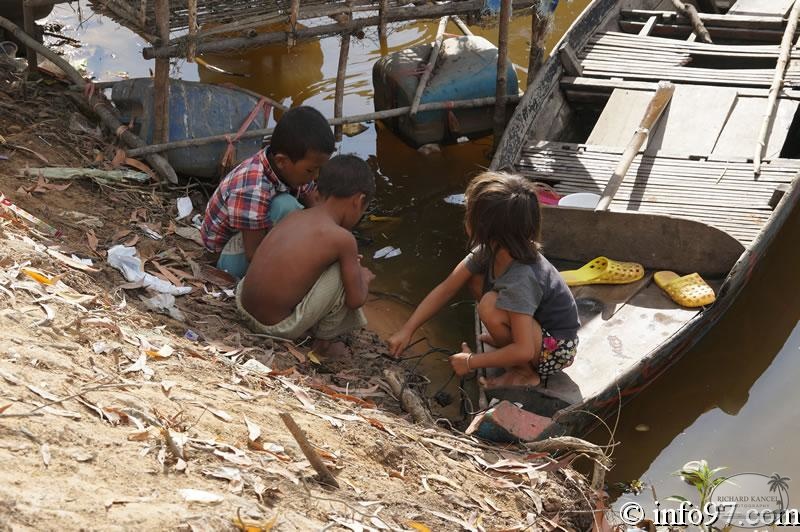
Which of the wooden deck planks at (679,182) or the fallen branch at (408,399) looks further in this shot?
the wooden deck planks at (679,182)

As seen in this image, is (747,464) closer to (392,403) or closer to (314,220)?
(392,403)

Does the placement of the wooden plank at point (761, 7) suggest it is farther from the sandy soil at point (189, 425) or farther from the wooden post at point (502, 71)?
the sandy soil at point (189, 425)

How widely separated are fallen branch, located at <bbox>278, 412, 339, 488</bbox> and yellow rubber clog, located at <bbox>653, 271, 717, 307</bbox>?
2.62 meters

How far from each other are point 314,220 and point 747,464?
8.58 ft

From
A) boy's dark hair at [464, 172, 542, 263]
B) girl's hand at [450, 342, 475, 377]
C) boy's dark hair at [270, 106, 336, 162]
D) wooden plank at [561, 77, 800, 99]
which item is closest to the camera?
boy's dark hair at [464, 172, 542, 263]

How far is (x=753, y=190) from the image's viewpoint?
18.8ft

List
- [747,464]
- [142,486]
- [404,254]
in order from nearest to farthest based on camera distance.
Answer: [142,486]
[747,464]
[404,254]

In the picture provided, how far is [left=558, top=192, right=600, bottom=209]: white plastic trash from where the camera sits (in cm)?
565

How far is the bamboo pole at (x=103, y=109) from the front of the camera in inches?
236

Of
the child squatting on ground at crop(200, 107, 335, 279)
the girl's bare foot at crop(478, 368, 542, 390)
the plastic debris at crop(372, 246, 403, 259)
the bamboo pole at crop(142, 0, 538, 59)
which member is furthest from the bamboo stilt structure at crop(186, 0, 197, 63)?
the girl's bare foot at crop(478, 368, 542, 390)

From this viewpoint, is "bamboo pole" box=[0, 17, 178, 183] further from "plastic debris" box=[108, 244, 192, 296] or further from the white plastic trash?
the white plastic trash

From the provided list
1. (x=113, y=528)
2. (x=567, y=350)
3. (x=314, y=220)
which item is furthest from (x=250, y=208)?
(x=113, y=528)

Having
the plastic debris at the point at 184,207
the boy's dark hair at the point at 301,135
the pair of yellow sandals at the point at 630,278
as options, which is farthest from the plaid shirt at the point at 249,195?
the pair of yellow sandals at the point at 630,278

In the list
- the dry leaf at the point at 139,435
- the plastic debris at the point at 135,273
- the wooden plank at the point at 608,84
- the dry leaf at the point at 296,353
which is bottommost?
the dry leaf at the point at 296,353
